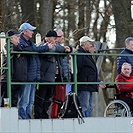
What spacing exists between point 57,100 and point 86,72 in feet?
2.78

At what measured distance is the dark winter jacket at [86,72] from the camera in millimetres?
13817

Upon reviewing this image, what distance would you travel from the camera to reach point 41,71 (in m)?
13.2

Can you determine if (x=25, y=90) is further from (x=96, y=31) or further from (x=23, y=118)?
(x=96, y=31)

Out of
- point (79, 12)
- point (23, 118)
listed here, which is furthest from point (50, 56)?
point (79, 12)

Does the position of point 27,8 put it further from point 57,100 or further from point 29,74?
point 29,74

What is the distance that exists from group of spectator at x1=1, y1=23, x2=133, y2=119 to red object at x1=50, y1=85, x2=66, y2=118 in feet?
0.36

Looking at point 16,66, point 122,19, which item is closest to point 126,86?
point 16,66

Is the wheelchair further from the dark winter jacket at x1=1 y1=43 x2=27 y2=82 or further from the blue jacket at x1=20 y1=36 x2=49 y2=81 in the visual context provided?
the dark winter jacket at x1=1 y1=43 x2=27 y2=82

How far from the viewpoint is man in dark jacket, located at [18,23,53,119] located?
1283cm

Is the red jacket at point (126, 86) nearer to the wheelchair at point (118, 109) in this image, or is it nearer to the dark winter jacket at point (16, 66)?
the wheelchair at point (118, 109)

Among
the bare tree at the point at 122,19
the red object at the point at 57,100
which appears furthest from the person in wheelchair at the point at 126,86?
the bare tree at the point at 122,19

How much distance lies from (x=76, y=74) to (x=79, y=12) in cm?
1310

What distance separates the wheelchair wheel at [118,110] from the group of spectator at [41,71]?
2.09 feet

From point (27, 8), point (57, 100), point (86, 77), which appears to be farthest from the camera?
point (27, 8)
